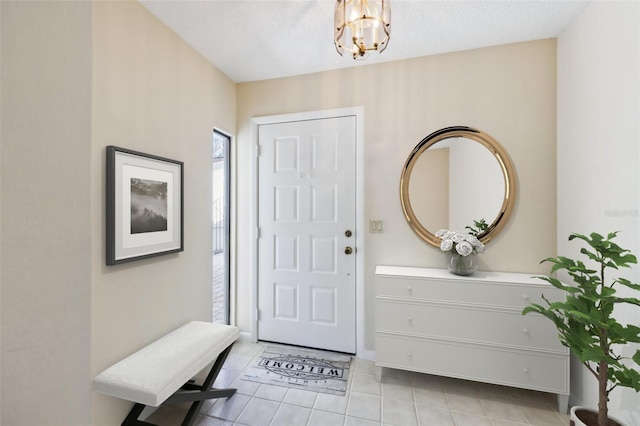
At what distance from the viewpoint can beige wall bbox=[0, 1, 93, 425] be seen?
4.61 feet

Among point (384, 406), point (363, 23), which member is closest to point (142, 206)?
point (363, 23)

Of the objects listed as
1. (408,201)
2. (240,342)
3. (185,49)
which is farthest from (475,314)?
(185,49)

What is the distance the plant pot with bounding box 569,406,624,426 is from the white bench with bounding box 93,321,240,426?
1932mm

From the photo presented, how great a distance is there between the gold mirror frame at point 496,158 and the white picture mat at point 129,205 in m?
1.78

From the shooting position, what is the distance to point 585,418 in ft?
4.54

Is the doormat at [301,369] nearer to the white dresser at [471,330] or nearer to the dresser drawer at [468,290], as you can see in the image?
the white dresser at [471,330]

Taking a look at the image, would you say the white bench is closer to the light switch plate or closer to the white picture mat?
the white picture mat

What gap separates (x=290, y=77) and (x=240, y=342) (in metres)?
2.65

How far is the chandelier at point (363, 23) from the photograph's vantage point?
1238 mm

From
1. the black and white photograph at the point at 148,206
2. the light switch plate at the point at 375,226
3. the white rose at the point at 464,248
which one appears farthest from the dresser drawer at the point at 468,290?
the black and white photograph at the point at 148,206

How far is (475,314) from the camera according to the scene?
1.94 meters

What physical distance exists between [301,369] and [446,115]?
2437 millimetres

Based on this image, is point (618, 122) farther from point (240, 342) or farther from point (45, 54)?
point (240, 342)

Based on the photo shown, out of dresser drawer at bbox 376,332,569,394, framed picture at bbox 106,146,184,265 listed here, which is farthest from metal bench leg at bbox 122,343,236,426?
dresser drawer at bbox 376,332,569,394
